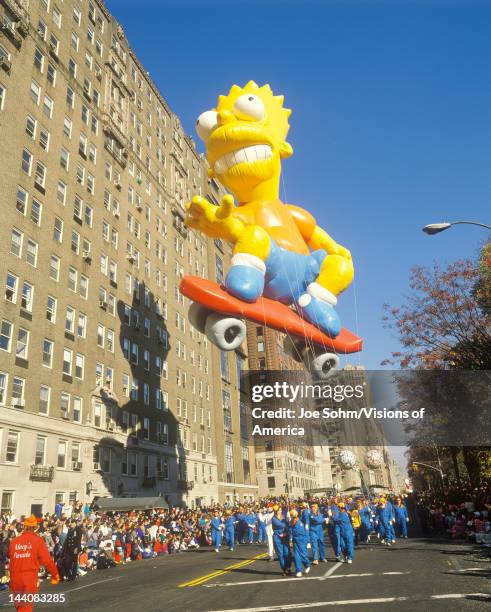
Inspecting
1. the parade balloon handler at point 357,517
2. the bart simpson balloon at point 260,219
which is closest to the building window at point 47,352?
the bart simpson balloon at point 260,219

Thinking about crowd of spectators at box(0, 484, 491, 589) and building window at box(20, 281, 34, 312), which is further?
building window at box(20, 281, 34, 312)

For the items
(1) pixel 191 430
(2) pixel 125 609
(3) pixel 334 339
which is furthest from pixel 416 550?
(1) pixel 191 430

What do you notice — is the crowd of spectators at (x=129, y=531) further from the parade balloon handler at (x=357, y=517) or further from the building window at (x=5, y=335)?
the building window at (x=5, y=335)

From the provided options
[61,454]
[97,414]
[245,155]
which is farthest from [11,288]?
[245,155]

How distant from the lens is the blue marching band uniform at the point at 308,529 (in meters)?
13.5

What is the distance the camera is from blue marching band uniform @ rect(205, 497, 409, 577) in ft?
44.3

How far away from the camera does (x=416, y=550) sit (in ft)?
58.1

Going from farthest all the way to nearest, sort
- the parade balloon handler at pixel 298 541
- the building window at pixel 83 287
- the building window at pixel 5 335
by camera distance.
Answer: the building window at pixel 83 287, the building window at pixel 5 335, the parade balloon handler at pixel 298 541

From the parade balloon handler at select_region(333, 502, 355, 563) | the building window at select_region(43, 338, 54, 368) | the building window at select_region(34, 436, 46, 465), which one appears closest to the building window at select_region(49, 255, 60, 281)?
the building window at select_region(43, 338, 54, 368)

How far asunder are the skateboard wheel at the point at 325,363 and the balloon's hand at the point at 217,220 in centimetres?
452

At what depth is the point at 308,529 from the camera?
1606 cm

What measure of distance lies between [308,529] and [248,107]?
1313 centimetres

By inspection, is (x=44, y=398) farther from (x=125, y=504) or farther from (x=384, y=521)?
(x=384, y=521)

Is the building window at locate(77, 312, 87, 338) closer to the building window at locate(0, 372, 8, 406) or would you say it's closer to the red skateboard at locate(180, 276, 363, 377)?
the building window at locate(0, 372, 8, 406)
